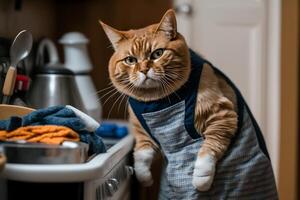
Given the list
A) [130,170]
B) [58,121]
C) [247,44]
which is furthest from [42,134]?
[247,44]

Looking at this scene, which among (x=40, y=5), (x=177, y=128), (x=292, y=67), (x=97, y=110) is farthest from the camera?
(x=292, y=67)

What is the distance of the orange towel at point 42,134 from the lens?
0.82 meters

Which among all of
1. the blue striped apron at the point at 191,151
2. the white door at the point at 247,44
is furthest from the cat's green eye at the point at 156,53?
the white door at the point at 247,44

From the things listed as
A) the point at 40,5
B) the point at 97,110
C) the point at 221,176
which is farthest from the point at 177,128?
the point at 40,5

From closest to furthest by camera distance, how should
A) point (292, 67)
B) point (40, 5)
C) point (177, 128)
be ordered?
point (177, 128) → point (40, 5) → point (292, 67)

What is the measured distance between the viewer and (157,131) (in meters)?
1.04

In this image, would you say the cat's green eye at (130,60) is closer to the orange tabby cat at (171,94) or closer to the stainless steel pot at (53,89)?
the orange tabby cat at (171,94)

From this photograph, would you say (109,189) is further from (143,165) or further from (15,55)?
(15,55)

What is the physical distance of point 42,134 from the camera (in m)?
0.83

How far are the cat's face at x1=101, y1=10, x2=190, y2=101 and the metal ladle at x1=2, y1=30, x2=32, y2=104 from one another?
0.21 m

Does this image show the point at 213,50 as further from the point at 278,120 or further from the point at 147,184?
the point at 147,184

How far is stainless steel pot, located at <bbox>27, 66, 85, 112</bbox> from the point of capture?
109cm

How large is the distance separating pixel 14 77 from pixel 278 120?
3.60 ft

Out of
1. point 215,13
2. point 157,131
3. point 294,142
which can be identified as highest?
point 215,13
